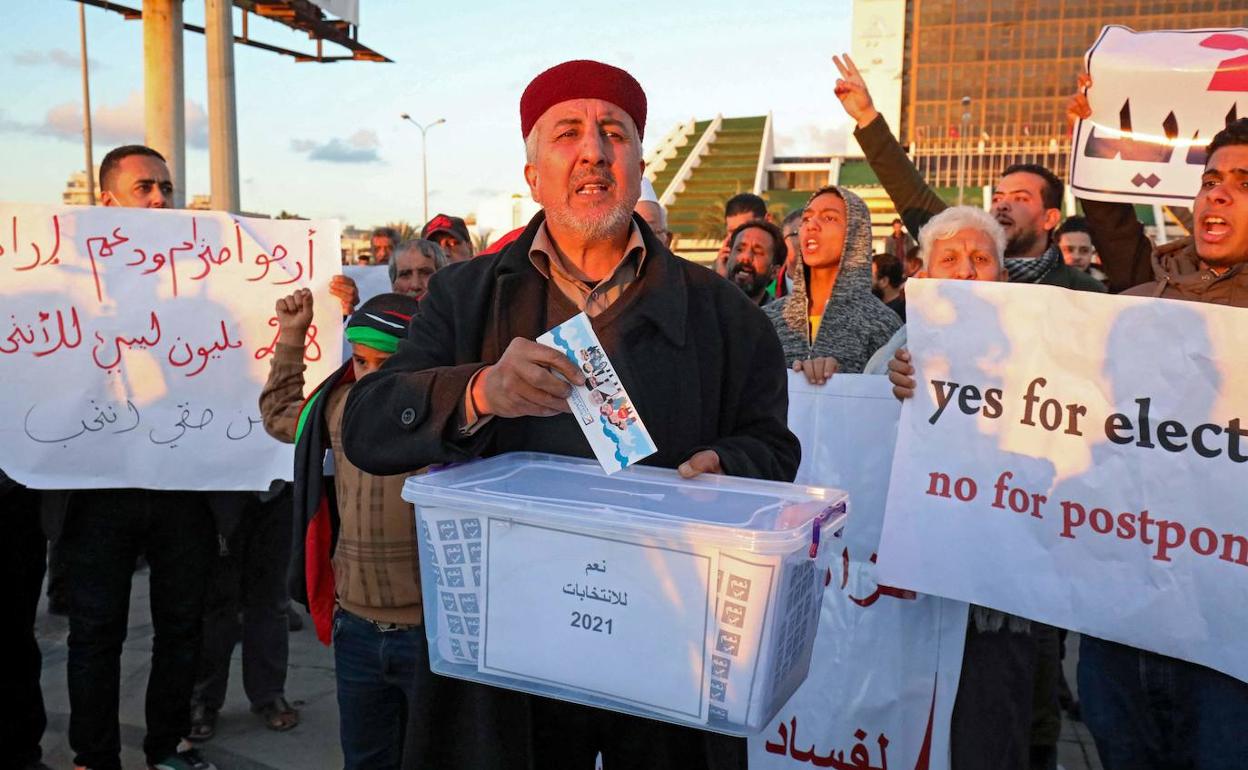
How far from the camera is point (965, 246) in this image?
116 inches

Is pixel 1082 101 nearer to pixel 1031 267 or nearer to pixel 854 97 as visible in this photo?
pixel 1031 267

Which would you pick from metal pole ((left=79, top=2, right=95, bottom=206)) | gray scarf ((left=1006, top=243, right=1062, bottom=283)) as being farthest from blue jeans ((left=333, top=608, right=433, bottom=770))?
metal pole ((left=79, top=2, right=95, bottom=206))

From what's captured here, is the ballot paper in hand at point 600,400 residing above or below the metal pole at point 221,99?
below

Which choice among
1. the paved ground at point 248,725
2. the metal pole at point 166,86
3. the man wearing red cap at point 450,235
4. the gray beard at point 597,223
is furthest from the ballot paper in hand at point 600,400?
the metal pole at point 166,86

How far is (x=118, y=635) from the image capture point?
3.24 m

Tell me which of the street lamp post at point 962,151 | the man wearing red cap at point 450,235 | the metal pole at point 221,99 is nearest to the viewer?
the man wearing red cap at point 450,235

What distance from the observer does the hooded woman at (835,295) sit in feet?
11.1

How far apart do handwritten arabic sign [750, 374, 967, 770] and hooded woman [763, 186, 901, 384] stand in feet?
1.12

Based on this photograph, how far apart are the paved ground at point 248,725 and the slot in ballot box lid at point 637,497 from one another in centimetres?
249

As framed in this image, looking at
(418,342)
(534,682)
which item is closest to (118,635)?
(418,342)

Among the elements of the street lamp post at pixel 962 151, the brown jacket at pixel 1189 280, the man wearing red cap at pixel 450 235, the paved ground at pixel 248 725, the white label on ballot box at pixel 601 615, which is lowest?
the paved ground at pixel 248 725

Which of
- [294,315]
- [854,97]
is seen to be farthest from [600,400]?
[854,97]

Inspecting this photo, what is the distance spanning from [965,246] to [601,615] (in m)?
2.00

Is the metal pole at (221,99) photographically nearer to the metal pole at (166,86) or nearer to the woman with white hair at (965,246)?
the metal pole at (166,86)
